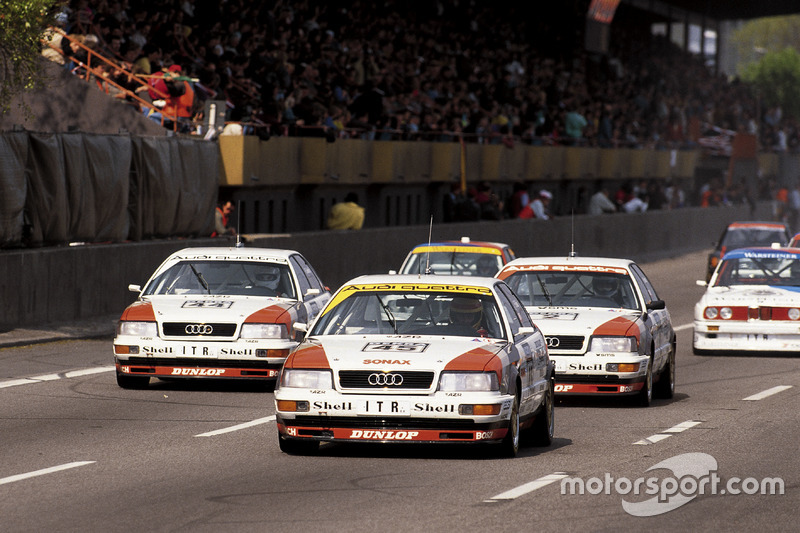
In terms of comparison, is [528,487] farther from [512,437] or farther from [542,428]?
[542,428]

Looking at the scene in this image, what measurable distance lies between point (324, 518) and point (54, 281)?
12.8m

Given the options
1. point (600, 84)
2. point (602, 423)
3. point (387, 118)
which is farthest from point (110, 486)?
point (600, 84)

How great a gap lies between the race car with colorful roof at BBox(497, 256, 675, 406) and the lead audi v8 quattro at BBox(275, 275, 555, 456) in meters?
2.92

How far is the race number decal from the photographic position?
33.7 ft

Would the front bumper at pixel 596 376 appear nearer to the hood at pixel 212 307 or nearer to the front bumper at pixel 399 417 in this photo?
the hood at pixel 212 307

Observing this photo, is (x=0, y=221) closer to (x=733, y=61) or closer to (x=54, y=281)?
(x=54, y=281)

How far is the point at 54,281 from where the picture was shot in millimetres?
20078

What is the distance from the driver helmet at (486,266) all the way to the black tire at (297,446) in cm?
1144

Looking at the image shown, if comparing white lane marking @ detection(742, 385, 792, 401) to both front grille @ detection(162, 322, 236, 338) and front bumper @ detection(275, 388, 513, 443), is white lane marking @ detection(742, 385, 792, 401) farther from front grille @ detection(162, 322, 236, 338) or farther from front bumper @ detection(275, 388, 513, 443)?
front bumper @ detection(275, 388, 513, 443)

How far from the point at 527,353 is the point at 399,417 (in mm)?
1405

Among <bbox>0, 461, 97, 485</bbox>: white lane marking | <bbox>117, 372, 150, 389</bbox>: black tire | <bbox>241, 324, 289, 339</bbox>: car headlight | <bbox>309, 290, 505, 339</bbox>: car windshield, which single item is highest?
<bbox>309, 290, 505, 339</bbox>: car windshield

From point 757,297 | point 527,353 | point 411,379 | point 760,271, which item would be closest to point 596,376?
point 527,353

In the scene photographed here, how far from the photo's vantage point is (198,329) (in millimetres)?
14406

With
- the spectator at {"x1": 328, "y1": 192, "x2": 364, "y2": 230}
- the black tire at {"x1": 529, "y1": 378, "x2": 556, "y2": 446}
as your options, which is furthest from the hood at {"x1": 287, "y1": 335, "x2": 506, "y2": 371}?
the spectator at {"x1": 328, "y1": 192, "x2": 364, "y2": 230}
